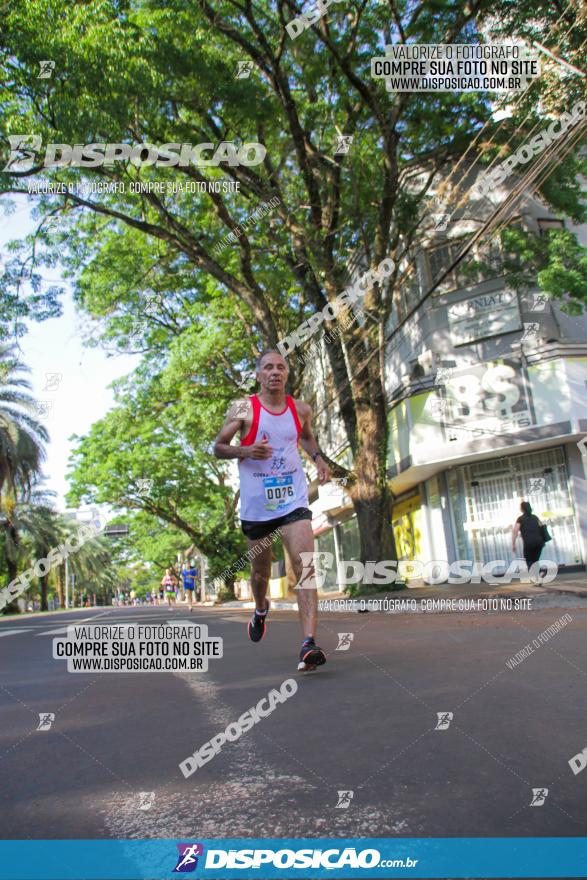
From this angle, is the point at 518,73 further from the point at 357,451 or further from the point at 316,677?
the point at 316,677

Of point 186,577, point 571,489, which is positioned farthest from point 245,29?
point 186,577

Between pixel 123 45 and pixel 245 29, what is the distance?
2660 millimetres

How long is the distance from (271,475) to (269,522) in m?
0.31

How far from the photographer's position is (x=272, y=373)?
17.3 feet

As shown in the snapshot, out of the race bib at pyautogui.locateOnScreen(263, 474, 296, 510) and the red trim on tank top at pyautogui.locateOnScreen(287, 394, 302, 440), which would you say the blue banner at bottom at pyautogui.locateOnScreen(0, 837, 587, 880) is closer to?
the race bib at pyautogui.locateOnScreen(263, 474, 296, 510)

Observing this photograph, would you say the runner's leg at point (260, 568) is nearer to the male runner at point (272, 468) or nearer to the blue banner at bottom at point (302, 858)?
the male runner at point (272, 468)

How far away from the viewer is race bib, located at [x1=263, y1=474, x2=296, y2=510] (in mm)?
5230

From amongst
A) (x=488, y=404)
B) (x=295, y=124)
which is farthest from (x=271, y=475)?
(x=488, y=404)

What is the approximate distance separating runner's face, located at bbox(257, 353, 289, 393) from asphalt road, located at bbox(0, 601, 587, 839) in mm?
1813

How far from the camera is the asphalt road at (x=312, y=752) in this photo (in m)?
2.04

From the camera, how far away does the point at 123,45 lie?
39.9 ft

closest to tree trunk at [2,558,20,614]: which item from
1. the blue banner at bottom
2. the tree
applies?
the tree

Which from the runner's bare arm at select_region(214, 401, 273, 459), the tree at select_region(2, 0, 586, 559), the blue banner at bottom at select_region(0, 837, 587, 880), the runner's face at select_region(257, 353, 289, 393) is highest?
the tree at select_region(2, 0, 586, 559)

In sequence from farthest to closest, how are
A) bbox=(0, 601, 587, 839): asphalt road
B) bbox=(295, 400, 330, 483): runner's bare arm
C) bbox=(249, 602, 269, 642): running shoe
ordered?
bbox=(249, 602, 269, 642): running shoe → bbox=(295, 400, 330, 483): runner's bare arm → bbox=(0, 601, 587, 839): asphalt road
